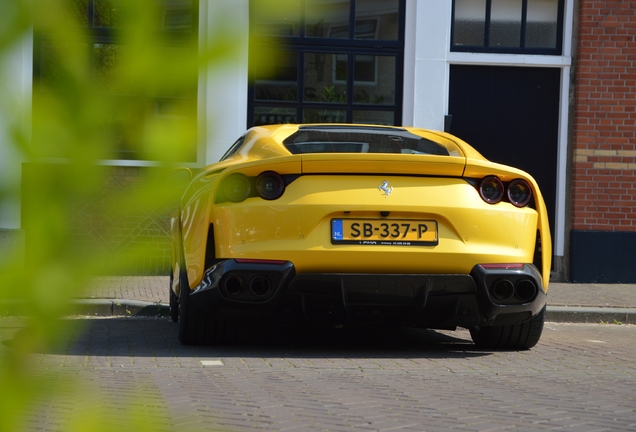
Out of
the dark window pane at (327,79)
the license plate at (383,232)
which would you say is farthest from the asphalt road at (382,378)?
the dark window pane at (327,79)

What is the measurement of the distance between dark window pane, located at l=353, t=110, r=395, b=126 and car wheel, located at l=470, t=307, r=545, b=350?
6569 mm

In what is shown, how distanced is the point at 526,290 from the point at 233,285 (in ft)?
5.51

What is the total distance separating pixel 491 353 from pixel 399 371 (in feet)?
3.60

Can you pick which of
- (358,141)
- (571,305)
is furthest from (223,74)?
(571,305)

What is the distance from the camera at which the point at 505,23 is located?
1253cm

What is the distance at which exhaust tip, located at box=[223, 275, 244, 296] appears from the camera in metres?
5.39

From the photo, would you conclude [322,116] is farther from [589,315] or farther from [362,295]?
[362,295]

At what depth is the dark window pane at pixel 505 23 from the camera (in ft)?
41.0

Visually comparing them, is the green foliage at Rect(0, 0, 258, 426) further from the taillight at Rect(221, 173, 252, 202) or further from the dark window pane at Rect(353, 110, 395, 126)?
the dark window pane at Rect(353, 110, 395, 126)

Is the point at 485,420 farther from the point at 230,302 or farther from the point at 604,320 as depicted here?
the point at 604,320

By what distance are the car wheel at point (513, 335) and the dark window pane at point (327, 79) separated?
6.59 meters

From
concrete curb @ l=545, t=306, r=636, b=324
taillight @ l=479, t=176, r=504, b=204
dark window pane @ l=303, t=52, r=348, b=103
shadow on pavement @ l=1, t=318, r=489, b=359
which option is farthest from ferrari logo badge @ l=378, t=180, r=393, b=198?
dark window pane @ l=303, t=52, r=348, b=103

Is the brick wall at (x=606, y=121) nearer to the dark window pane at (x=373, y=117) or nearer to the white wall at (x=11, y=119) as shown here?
the dark window pane at (x=373, y=117)

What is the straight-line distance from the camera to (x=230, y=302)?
17.7ft
